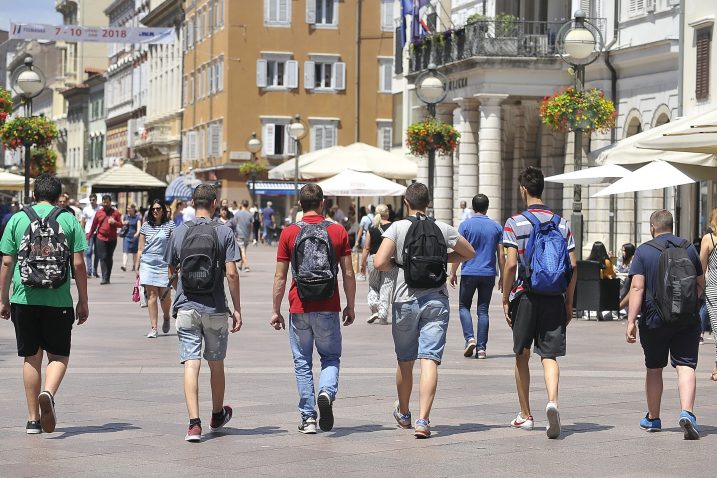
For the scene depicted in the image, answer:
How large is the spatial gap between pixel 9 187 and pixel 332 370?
26.0 m

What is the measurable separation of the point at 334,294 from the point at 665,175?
9587mm

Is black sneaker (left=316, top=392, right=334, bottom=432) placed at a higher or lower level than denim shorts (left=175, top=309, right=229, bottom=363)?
lower

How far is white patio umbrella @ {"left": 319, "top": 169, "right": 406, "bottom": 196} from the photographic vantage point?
39.8m

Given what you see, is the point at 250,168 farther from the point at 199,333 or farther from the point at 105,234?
the point at 199,333

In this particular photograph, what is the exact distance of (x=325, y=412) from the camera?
11656 millimetres

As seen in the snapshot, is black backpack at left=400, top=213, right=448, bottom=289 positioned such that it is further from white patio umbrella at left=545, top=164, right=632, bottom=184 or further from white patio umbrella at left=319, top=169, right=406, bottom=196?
white patio umbrella at left=319, top=169, right=406, bottom=196

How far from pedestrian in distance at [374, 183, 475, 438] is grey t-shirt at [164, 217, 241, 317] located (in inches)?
42.3

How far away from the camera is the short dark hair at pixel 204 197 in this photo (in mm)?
11773

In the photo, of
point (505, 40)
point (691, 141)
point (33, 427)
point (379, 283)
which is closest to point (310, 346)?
point (33, 427)

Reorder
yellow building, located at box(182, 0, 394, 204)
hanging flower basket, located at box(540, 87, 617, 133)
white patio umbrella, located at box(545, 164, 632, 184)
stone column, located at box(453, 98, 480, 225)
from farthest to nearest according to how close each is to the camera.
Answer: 1. yellow building, located at box(182, 0, 394, 204)
2. stone column, located at box(453, 98, 480, 225)
3. hanging flower basket, located at box(540, 87, 617, 133)
4. white patio umbrella, located at box(545, 164, 632, 184)

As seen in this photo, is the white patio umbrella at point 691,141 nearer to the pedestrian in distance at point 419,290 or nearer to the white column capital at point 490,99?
the pedestrian in distance at point 419,290

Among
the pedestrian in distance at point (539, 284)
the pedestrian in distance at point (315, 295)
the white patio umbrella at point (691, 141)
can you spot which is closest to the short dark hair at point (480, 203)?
the white patio umbrella at point (691, 141)

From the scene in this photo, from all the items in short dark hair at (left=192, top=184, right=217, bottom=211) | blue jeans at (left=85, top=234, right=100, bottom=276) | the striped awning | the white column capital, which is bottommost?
blue jeans at (left=85, top=234, right=100, bottom=276)

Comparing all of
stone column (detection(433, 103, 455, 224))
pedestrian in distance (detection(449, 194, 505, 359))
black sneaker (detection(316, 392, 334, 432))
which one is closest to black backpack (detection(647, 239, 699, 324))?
black sneaker (detection(316, 392, 334, 432))
